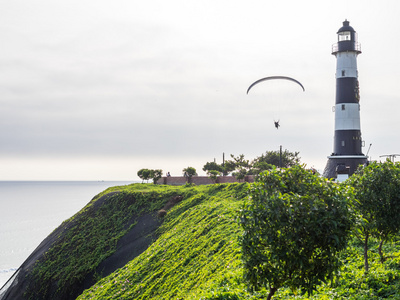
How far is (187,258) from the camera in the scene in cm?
2353

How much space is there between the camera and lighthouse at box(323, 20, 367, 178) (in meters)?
47.3

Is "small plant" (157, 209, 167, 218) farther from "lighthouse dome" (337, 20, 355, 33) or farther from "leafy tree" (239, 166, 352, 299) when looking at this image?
"lighthouse dome" (337, 20, 355, 33)

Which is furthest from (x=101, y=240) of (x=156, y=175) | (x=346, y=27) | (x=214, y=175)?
(x=346, y=27)

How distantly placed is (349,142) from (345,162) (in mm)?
2505

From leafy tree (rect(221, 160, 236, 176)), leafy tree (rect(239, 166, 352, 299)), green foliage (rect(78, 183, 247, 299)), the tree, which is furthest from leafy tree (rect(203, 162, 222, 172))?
leafy tree (rect(239, 166, 352, 299))

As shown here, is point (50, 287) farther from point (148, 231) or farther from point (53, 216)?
point (53, 216)

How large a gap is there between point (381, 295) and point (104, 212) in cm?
3485

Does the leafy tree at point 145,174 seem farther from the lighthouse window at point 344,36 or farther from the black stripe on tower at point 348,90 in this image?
the lighthouse window at point 344,36

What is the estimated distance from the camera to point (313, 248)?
35.2 ft

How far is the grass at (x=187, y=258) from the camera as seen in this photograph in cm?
1483

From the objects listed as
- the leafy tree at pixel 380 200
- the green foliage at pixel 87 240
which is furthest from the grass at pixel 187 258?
the leafy tree at pixel 380 200

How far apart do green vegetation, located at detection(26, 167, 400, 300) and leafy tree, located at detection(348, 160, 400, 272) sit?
0.70 meters

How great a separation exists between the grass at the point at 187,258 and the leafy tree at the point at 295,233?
0.78 metres

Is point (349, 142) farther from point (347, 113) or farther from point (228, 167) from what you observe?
point (228, 167)
